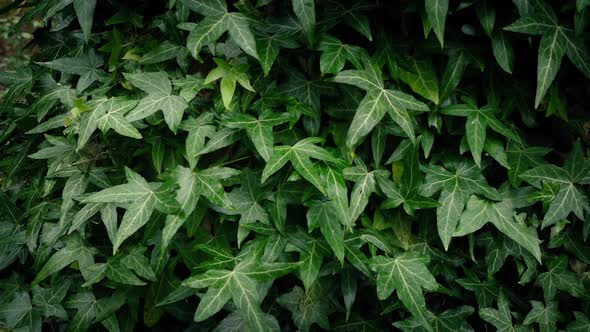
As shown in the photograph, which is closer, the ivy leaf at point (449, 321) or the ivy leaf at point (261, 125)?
the ivy leaf at point (261, 125)

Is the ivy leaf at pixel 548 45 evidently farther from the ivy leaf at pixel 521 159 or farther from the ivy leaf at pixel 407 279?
the ivy leaf at pixel 407 279

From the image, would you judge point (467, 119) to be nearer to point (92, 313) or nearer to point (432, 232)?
point (432, 232)

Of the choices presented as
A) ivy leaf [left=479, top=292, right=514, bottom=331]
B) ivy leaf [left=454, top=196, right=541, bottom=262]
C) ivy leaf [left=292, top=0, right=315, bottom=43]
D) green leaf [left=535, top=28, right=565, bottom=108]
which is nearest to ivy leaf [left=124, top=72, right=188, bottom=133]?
ivy leaf [left=292, top=0, right=315, bottom=43]

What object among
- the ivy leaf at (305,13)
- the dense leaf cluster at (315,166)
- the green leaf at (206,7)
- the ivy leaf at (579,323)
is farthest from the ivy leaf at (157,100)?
the ivy leaf at (579,323)

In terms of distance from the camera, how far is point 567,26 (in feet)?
5.02

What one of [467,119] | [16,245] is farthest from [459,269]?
[16,245]

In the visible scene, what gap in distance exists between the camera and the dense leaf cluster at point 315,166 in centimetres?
153

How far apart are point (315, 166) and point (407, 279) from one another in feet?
1.51

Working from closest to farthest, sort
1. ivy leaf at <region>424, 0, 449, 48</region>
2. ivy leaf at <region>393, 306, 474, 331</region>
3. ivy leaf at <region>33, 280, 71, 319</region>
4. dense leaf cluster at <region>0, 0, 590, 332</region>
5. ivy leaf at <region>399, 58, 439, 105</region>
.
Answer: ivy leaf at <region>424, 0, 449, 48</region>
dense leaf cluster at <region>0, 0, 590, 332</region>
ivy leaf at <region>399, 58, 439, 105</region>
ivy leaf at <region>393, 306, 474, 331</region>
ivy leaf at <region>33, 280, 71, 319</region>

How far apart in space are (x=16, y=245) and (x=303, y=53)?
4.52 feet

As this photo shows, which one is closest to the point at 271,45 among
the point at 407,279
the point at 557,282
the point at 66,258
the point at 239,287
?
the point at 239,287

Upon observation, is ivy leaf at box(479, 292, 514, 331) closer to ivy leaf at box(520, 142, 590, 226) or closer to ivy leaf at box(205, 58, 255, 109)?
ivy leaf at box(520, 142, 590, 226)

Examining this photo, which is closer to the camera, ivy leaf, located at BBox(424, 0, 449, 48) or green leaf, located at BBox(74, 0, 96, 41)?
ivy leaf, located at BBox(424, 0, 449, 48)

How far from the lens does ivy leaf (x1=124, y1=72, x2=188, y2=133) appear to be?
1568 mm
